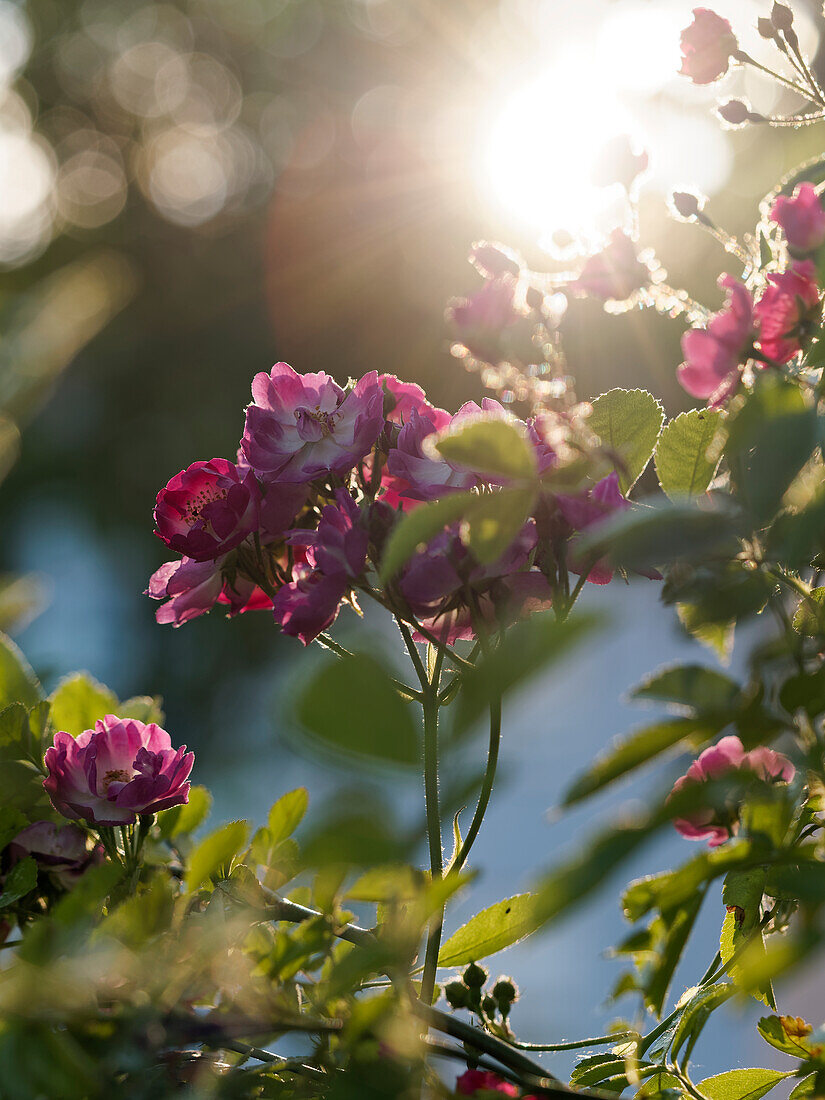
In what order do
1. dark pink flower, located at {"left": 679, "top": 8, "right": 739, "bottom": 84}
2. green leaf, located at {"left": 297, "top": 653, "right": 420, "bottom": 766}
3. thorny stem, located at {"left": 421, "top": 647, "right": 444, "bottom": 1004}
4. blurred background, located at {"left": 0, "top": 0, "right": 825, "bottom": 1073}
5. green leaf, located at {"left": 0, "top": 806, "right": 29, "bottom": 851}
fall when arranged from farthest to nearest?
blurred background, located at {"left": 0, "top": 0, "right": 825, "bottom": 1073}
dark pink flower, located at {"left": 679, "top": 8, "right": 739, "bottom": 84}
green leaf, located at {"left": 0, "top": 806, "right": 29, "bottom": 851}
thorny stem, located at {"left": 421, "top": 647, "right": 444, "bottom": 1004}
green leaf, located at {"left": 297, "top": 653, "right": 420, "bottom": 766}

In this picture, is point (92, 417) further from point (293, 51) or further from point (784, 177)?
point (784, 177)

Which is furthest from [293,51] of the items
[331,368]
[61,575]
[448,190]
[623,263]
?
[623,263]

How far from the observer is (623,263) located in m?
0.49

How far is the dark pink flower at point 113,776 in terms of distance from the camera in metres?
0.43

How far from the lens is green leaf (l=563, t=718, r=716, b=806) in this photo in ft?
0.84

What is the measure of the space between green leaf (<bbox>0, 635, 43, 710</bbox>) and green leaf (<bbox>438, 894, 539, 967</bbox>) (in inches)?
10.2

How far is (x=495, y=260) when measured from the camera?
1.82 ft

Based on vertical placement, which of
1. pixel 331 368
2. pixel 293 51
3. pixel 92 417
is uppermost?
pixel 293 51

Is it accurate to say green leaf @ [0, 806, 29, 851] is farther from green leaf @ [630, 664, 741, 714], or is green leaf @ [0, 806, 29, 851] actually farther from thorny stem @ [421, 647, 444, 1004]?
green leaf @ [630, 664, 741, 714]

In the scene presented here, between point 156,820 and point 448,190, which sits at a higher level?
point 448,190

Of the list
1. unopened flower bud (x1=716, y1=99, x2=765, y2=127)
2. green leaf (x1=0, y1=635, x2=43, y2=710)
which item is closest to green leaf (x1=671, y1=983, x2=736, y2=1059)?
green leaf (x1=0, y1=635, x2=43, y2=710)

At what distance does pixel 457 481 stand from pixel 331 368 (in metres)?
4.47

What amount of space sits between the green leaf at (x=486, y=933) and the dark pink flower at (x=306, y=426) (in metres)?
0.20

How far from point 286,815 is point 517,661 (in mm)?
251
